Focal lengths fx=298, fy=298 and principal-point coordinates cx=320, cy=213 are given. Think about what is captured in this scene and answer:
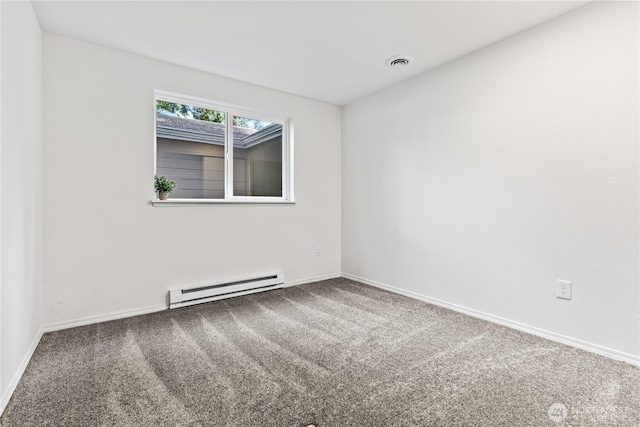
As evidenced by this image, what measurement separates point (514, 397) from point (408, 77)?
276 cm

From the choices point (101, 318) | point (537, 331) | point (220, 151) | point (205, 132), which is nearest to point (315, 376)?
point (537, 331)

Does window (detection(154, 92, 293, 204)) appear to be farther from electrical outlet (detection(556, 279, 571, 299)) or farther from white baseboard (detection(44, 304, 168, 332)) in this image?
electrical outlet (detection(556, 279, 571, 299))

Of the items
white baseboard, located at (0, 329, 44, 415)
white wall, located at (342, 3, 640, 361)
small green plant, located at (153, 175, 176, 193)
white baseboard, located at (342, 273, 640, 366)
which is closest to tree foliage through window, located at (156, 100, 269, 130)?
small green plant, located at (153, 175, 176, 193)

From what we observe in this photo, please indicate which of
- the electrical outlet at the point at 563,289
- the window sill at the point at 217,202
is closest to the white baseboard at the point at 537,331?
the electrical outlet at the point at 563,289

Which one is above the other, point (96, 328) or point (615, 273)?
point (615, 273)

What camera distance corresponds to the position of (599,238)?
→ 6.25ft

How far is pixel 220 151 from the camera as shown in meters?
3.19

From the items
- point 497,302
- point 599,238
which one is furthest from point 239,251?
point 599,238

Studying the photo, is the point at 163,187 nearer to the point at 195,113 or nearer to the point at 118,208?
the point at 118,208

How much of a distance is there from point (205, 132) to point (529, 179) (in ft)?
9.72

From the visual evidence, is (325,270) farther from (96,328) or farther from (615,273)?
(615,273)

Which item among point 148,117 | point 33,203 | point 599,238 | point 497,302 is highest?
point 148,117

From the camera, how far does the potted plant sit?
2.70 meters

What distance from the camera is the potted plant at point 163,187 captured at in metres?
2.70
